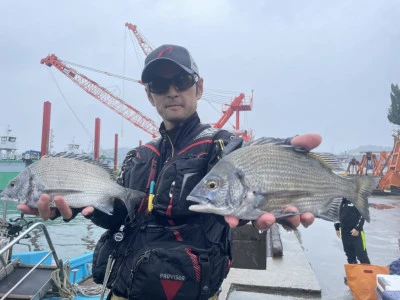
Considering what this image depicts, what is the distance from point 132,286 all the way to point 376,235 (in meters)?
10.0

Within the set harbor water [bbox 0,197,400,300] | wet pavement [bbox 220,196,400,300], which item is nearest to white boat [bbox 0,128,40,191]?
harbor water [bbox 0,197,400,300]

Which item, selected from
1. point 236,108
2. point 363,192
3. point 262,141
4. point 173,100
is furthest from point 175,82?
point 236,108

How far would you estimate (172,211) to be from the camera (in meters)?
2.09

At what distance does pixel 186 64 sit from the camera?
2357mm

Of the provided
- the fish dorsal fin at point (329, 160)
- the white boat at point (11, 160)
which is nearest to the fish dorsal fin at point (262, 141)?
the fish dorsal fin at point (329, 160)

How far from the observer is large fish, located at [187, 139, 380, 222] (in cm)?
196

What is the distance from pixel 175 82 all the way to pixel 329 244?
823 cm

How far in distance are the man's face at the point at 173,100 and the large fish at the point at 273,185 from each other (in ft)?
1.82

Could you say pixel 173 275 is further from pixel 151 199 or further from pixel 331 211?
pixel 331 211

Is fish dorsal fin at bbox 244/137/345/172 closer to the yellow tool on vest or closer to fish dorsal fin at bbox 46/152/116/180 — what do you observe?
the yellow tool on vest

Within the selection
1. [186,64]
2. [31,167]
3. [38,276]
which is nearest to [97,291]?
[38,276]

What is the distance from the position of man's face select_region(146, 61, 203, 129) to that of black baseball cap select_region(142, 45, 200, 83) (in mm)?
45

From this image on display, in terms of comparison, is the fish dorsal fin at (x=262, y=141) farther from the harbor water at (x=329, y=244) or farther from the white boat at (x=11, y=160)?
the white boat at (x=11, y=160)

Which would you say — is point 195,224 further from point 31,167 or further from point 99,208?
point 31,167
